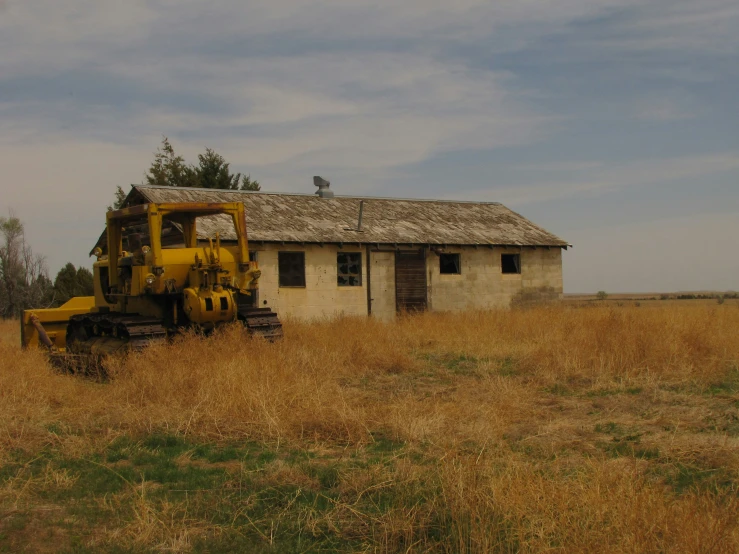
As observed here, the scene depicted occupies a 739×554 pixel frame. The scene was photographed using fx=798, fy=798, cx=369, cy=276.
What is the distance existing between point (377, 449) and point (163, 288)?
5.81 meters

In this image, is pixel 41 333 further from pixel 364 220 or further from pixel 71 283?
pixel 71 283

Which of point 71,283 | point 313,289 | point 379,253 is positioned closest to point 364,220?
point 379,253

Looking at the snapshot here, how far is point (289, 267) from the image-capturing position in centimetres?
2255

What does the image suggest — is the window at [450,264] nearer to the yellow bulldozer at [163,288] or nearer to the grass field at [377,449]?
the grass field at [377,449]

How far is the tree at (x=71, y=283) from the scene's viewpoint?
29.8 m

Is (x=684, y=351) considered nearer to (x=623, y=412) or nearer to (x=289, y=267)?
(x=623, y=412)

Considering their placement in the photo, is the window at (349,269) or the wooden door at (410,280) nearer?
the window at (349,269)

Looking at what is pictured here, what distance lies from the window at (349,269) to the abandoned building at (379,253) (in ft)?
0.10

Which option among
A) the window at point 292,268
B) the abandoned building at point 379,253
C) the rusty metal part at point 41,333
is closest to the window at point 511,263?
the abandoned building at point 379,253

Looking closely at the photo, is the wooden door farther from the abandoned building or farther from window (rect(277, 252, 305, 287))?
window (rect(277, 252, 305, 287))

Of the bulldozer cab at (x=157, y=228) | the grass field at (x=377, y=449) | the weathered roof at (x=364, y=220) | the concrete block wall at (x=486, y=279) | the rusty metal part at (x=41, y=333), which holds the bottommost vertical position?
the grass field at (x=377, y=449)

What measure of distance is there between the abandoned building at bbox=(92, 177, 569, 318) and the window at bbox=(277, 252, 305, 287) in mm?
28

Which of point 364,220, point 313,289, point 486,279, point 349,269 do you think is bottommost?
point 313,289

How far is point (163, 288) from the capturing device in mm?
11688
